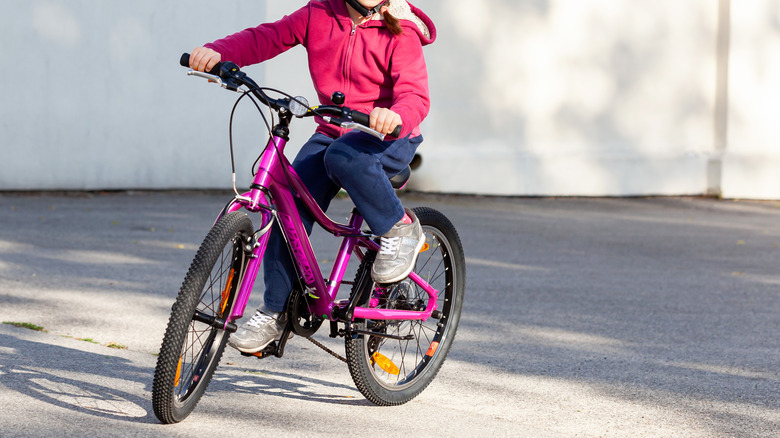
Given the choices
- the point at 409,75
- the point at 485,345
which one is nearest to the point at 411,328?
the point at 485,345

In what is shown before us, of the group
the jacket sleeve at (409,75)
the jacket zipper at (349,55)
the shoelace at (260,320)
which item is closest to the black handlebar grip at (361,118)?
the jacket sleeve at (409,75)

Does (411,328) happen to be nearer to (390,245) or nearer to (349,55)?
(390,245)

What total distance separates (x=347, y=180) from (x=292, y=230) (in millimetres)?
268

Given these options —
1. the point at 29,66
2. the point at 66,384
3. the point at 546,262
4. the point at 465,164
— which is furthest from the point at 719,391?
the point at 29,66

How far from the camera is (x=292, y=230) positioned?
3.62m

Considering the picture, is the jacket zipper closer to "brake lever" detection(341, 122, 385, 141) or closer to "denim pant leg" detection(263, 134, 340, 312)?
"denim pant leg" detection(263, 134, 340, 312)

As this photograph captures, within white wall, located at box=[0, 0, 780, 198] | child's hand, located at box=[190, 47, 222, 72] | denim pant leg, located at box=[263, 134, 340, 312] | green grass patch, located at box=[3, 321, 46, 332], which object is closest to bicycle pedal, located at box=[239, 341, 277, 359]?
denim pant leg, located at box=[263, 134, 340, 312]

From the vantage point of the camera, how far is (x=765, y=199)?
1334 centimetres

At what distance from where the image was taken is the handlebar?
3.29m

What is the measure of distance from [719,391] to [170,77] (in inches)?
352

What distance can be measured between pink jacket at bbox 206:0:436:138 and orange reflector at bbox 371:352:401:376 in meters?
0.92

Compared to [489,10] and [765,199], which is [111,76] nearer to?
[489,10]

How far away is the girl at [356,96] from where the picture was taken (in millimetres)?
3662

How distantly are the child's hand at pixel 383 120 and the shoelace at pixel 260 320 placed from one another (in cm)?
89
